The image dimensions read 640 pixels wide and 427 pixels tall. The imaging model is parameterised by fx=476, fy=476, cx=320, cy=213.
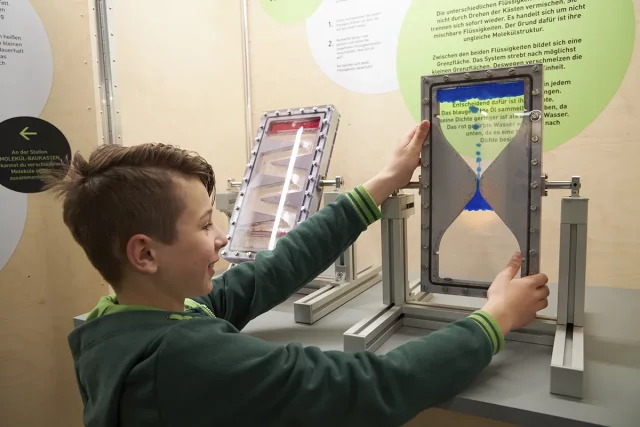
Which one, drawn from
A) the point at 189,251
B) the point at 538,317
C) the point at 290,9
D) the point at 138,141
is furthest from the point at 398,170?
the point at 290,9

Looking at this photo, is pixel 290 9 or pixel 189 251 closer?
pixel 189 251

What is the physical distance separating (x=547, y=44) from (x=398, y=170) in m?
0.75

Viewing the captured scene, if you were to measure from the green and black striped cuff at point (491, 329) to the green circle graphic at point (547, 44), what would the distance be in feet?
2.69

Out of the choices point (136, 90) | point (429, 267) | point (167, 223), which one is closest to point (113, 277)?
point (167, 223)

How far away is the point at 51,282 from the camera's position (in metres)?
1.40

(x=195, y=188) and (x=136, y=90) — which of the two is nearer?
(x=195, y=188)

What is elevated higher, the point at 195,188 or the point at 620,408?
the point at 195,188

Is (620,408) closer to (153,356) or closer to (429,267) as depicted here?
(429,267)

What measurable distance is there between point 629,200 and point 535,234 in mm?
641

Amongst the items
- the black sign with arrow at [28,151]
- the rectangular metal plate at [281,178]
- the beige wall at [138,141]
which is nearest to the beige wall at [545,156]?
the beige wall at [138,141]

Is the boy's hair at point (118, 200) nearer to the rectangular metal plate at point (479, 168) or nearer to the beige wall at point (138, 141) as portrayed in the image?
the rectangular metal plate at point (479, 168)

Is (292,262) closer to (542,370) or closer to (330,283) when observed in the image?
(330,283)

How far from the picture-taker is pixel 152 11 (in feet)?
5.36

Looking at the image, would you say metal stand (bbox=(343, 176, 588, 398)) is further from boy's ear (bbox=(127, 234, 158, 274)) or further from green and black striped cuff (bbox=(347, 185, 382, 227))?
boy's ear (bbox=(127, 234, 158, 274))
